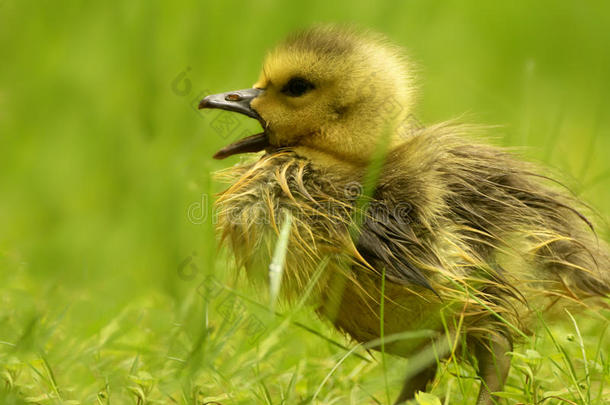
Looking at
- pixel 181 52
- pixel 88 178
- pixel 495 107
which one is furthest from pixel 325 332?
pixel 495 107

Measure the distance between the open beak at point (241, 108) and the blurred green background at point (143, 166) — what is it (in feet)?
0.71

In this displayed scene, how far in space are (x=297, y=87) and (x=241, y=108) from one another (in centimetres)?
18

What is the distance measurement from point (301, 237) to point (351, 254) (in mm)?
140

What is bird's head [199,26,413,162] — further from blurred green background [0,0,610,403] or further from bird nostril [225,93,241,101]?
blurred green background [0,0,610,403]

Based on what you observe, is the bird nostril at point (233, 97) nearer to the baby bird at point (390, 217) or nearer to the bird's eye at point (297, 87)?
the baby bird at point (390, 217)

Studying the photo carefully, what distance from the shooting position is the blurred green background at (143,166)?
2295 millimetres

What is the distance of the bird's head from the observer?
2.37 metres

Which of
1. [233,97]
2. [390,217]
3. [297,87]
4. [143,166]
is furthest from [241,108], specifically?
[143,166]

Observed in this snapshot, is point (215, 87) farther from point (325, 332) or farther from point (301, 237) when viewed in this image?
point (301, 237)

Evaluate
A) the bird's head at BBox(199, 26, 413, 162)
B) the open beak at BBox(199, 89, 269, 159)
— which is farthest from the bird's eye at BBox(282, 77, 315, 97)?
the open beak at BBox(199, 89, 269, 159)

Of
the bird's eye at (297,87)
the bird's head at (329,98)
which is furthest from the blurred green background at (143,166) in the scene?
the bird's eye at (297,87)

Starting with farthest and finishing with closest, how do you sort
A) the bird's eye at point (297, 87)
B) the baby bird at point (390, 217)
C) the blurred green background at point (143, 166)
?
the bird's eye at point (297, 87) → the blurred green background at point (143, 166) → the baby bird at point (390, 217)

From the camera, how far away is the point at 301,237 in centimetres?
220

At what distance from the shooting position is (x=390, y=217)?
87.4 inches
